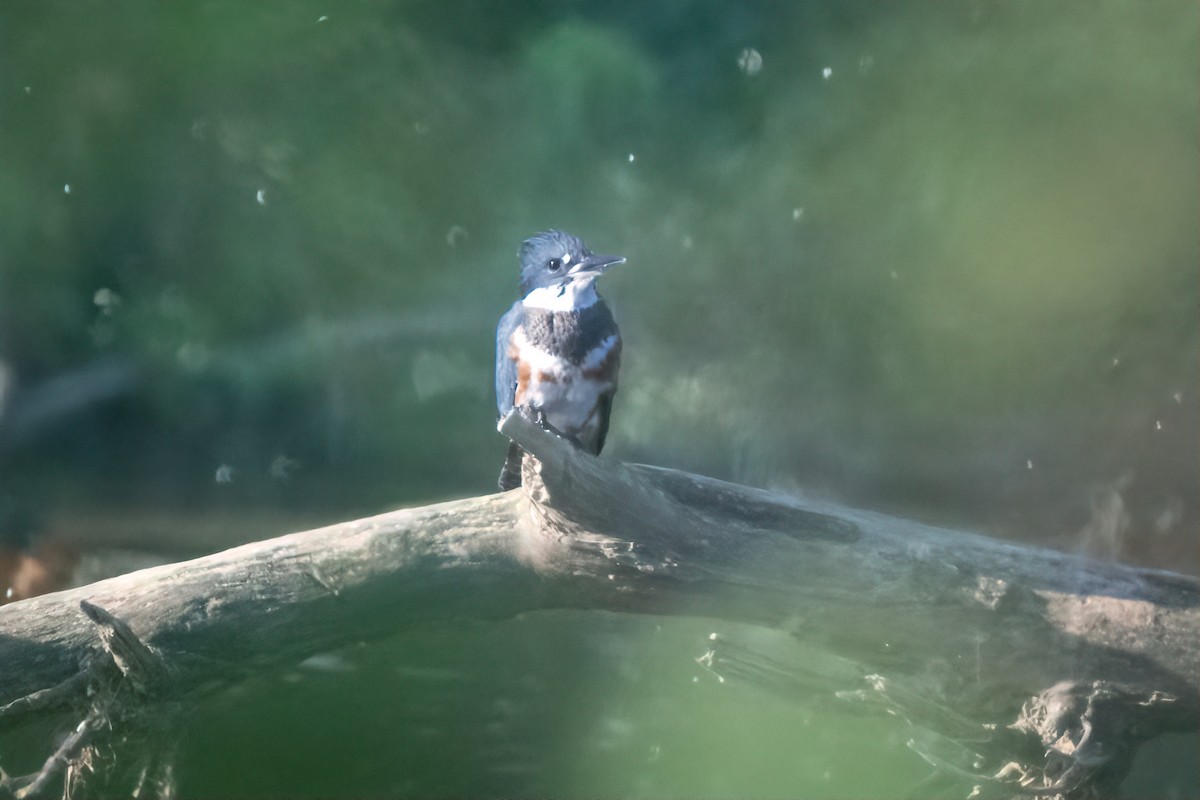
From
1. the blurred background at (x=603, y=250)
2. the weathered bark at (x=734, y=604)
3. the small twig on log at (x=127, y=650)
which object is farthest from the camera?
the blurred background at (x=603, y=250)

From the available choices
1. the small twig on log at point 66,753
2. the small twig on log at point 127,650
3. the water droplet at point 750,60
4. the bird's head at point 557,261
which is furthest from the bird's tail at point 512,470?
→ the water droplet at point 750,60

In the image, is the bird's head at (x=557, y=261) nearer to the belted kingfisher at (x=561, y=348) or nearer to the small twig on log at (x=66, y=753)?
the belted kingfisher at (x=561, y=348)

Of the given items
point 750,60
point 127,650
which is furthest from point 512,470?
point 750,60

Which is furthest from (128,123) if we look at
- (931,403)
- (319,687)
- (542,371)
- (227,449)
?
(931,403)

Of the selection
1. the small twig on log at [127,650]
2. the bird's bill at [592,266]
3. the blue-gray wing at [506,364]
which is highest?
the bird's bill at [592,266]

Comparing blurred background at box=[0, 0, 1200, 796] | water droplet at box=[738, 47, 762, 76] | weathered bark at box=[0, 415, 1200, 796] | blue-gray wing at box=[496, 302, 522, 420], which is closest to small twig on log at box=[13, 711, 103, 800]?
weathered bark at box=[0, 415, 1200, 796]

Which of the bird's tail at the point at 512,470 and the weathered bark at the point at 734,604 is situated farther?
the bird's tail at the point at 512,470

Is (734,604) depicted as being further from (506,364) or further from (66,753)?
(66,753)
